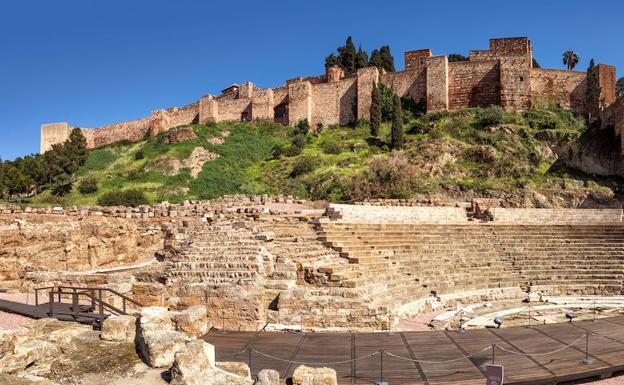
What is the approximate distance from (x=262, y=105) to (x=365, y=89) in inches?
401

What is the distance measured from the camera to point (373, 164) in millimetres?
29047

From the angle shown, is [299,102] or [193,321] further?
[299,102]

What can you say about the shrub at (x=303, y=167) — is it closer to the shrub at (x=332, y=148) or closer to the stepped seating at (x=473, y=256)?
the shrub at (x=332, y=148)

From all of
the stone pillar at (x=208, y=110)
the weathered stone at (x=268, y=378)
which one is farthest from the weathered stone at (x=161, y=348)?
the stone pillar at (x=208, y=110)

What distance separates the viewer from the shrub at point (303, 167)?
31453 millimetres

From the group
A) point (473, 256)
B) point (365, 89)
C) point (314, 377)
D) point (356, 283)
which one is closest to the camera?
point (314, 377)

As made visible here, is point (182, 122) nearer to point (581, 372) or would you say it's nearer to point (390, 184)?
point (390, 184)

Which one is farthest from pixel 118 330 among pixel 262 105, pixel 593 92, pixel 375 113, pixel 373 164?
pixel 262 105

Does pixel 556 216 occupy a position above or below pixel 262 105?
below

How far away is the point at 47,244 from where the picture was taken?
50.6 feet

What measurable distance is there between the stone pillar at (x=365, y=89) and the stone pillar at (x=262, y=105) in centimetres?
876

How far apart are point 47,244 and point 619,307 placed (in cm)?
1657

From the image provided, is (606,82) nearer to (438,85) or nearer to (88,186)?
(438,85)

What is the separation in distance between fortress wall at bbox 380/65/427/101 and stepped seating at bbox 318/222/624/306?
894 inches
